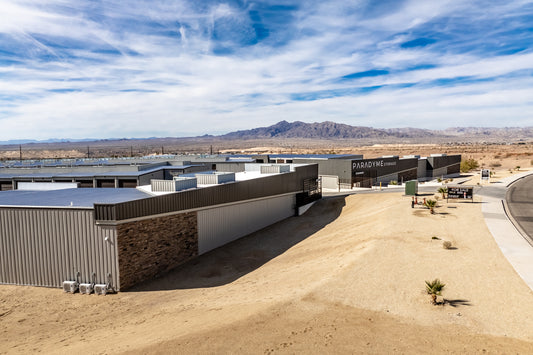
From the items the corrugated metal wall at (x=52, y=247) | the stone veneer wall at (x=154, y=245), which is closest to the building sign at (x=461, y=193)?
the stone veneer wall at (x=154, y=245)

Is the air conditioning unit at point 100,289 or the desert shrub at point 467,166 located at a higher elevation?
→ the desert shrub at point 467,166

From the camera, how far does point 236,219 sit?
96.7 feet

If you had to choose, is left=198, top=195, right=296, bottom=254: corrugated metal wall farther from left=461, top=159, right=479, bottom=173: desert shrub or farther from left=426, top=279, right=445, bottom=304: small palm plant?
left=461, top=159, right=479, bottom=173: desert shrub

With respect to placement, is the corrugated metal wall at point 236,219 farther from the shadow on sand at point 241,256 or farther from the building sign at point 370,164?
the building sign at point 370,164

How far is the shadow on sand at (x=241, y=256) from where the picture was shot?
20828mm

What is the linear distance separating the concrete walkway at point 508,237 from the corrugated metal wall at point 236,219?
18.5m

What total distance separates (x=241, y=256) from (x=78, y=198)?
12.5 metres

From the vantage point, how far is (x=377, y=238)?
876 inches

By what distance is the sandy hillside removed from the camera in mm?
11734

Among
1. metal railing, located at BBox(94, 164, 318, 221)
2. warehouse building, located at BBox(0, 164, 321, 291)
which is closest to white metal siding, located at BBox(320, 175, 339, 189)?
metal railing, located at BBox(94, 164, 318, 221)

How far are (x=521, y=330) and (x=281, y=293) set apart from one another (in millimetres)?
9176

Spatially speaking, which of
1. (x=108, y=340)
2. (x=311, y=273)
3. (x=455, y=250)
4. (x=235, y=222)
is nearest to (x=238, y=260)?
(x=235, y=222)

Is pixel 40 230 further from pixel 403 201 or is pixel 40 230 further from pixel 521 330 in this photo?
pixel 403 201

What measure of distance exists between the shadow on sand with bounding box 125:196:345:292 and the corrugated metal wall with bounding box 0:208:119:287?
2.88 metres
